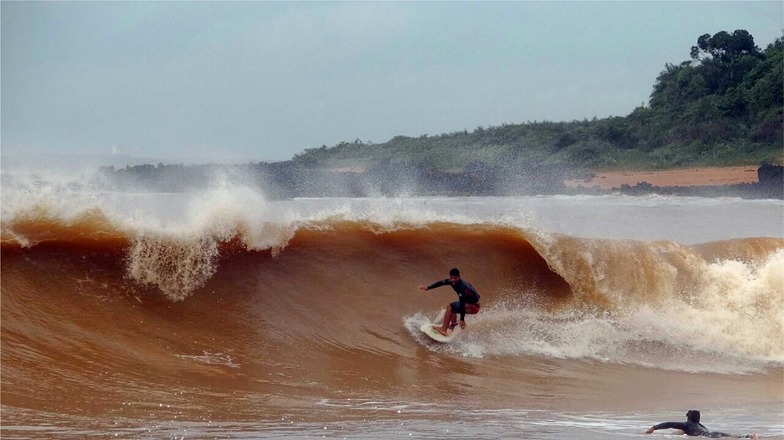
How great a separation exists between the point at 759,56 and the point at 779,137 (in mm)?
10534

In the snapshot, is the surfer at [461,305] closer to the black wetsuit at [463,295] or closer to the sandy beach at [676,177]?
the black wetsuit at [463,295]

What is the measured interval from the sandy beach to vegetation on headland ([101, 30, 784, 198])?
87 centimetres

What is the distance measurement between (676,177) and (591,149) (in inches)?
319

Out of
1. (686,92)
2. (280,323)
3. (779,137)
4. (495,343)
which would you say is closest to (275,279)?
(280,323)

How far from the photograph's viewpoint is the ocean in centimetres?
792

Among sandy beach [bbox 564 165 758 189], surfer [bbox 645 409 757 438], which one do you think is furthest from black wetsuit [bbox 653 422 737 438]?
sandy beach [bbox 564 165 758 189]

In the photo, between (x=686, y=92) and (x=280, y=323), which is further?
(x=686, y=92)

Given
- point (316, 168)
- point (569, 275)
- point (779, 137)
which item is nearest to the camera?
point (569, 275)

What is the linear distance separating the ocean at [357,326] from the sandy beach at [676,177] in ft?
68.9

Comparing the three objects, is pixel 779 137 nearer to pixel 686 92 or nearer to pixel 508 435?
pixel 686 92

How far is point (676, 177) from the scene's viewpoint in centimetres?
3847

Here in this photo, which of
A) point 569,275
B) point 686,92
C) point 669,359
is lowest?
point 669,359

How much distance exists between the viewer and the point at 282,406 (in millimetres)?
8062

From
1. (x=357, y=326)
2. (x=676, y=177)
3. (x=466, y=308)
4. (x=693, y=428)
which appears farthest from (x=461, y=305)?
(x=676, y=177)
